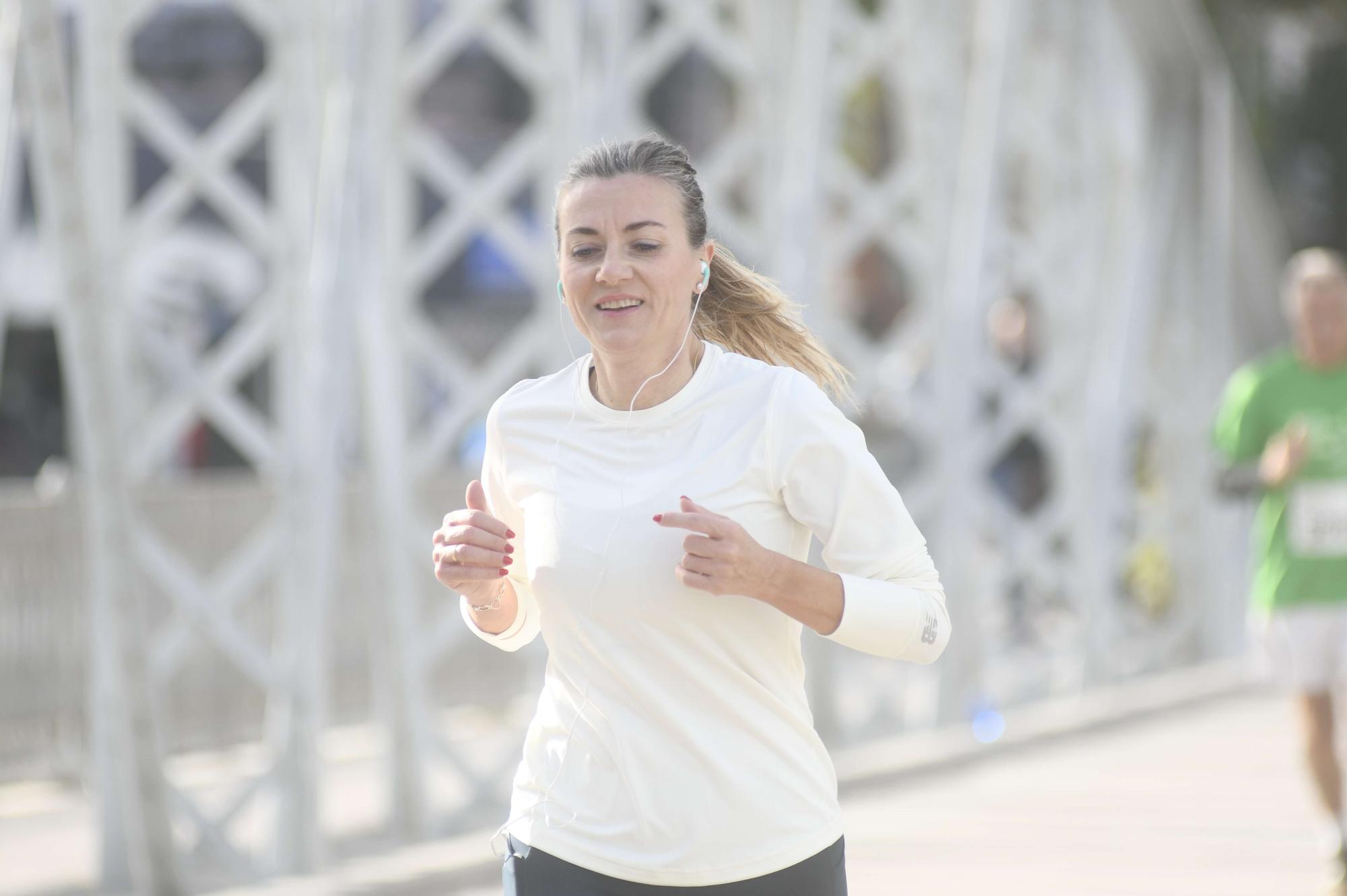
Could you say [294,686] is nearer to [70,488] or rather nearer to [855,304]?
[70,488]

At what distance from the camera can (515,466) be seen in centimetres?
298

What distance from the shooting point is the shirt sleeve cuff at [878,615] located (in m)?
2.71

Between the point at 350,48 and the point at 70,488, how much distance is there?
3.21 m

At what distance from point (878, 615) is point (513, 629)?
67 cm

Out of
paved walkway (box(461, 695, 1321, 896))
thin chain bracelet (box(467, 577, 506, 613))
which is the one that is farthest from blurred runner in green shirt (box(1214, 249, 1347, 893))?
thin chain bracelet (box(467, 577, 506, 613))

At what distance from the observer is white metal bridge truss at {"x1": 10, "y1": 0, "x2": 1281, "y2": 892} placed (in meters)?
6.07

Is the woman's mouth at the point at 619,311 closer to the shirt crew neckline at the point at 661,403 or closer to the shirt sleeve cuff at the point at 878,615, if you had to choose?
the shirt crew neckline at the point at 661,403

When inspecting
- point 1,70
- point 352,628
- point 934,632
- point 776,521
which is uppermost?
point 1,70

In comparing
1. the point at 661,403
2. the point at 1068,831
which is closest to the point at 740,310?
the point at 661,403

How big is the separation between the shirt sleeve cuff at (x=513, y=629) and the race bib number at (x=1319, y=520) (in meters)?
4.28

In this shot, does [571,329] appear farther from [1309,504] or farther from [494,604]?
[494,604]

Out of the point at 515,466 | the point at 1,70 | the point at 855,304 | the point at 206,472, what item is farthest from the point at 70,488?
the point at 855,304

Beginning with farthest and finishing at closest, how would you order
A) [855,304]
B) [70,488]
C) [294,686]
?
[855,304], [70,488], [294,686]

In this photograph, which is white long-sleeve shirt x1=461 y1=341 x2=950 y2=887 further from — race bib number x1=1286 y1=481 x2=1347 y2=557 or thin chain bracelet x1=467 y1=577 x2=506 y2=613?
race bib number x1=1286 y1=481 x2=1347 y2=557
